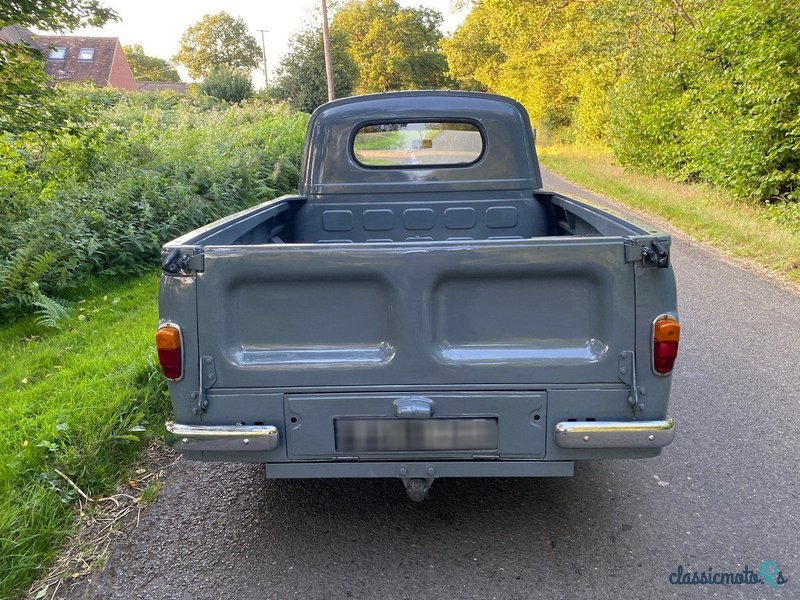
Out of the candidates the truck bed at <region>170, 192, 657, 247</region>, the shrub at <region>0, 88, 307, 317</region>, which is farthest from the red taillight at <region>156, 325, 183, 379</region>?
the shrub at <region>0, 88, 307, 317</region>

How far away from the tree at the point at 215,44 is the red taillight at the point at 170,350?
77.9 m

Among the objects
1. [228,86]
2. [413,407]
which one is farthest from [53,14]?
[228,86]

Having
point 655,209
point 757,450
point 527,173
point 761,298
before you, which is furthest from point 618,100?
point 757,450

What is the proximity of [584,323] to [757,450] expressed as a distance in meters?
1.92

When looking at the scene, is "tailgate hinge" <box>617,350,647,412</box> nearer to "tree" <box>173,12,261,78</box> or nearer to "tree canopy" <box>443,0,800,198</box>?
"tree canopy" <box>443,0,800,198</box>

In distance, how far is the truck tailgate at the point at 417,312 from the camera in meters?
2.42

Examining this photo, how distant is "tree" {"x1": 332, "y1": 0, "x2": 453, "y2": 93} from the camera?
5306 cm

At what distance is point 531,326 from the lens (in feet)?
8.24

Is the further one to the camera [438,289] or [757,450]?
[757,450]

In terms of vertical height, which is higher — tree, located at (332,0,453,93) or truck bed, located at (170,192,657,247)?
tree, located at (332,0,453,93)

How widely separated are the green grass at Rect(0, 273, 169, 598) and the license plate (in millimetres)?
1529

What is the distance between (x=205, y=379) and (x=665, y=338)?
5.96ft

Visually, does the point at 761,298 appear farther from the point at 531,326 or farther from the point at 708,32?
the point at 708,32

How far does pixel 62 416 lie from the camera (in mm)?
3736
